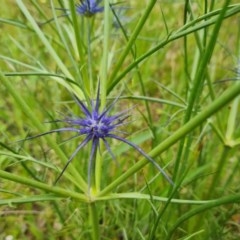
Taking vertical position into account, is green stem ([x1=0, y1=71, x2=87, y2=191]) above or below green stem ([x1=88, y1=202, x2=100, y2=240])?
above

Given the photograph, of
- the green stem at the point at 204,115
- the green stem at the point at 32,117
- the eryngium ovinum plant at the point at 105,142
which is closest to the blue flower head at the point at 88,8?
the eryngium ovinum plant at the point at 105,142

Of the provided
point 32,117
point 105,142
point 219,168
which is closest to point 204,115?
point 105,142

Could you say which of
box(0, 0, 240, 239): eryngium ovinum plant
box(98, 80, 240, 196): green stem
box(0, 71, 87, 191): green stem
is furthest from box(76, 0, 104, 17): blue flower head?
box(98, 80, 240, 196): green stem

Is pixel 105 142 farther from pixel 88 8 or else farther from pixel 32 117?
pixel 88 8

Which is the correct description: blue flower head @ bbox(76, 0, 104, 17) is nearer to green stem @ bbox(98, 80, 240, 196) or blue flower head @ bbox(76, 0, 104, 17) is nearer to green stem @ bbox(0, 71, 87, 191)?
green stem @ bbox(0, 71, 87, 191)

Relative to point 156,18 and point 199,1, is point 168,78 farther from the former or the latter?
point 199,1

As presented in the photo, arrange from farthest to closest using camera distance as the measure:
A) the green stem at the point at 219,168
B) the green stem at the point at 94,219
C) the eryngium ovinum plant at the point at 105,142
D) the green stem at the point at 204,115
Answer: the green stem at the point at 219,168
the green stem at the point at 94,219
the eryngium ovinum plant at the point at 105,142
the green stem at the point at 204,115

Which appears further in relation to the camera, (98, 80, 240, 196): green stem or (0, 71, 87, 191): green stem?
(0, 71, 87, 191): green stem

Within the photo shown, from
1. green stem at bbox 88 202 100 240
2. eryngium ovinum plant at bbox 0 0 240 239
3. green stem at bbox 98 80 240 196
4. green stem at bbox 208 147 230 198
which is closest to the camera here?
green stem at bbox 98 80 240 196

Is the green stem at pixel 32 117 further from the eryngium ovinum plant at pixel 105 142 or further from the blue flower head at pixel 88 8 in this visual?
the blue flower head at pixel 88 8

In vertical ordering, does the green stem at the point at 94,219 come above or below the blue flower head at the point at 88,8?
below

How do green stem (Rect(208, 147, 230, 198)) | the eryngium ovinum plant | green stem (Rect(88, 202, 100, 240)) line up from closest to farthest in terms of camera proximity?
the eryngium ovinum plant, green stem (Rect(88, 202, 100, 240)), green stem (Rect(208, 147, 230, 198))
